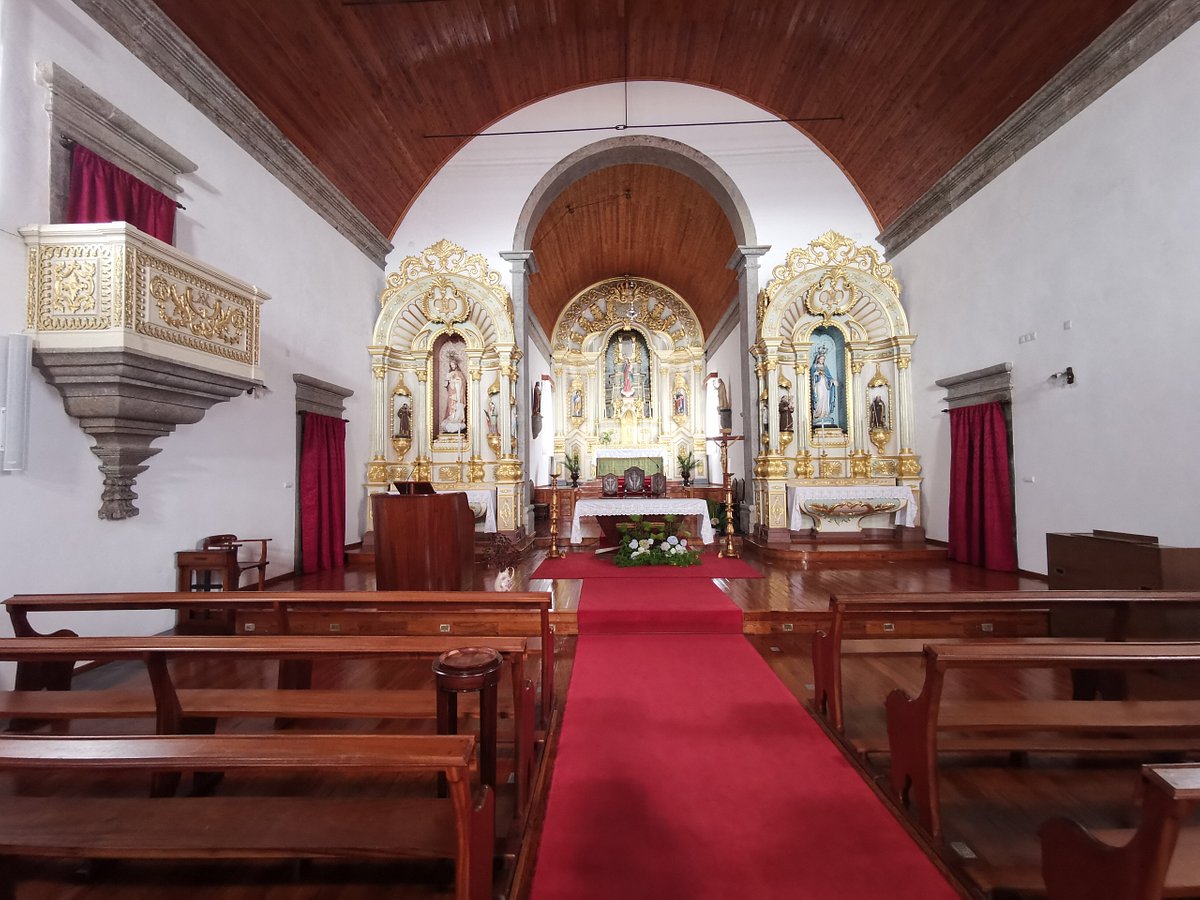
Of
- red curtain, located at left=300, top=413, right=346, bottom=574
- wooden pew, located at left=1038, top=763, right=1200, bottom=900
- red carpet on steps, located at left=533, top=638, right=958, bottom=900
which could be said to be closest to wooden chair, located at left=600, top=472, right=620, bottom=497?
red curtain, located at left=300, top=413, right=346, bottom=574

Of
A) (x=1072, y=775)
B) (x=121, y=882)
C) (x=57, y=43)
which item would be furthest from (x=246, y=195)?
(x=1072, y=775)

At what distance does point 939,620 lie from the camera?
14.8 ft

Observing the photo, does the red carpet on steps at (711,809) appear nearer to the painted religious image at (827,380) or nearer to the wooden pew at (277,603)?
the wooden pew at (277,603)

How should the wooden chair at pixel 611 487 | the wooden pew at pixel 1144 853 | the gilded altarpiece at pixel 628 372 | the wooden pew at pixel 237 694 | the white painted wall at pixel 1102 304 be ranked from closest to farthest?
the wooden pew at pixel 1144 853 → the wooden pew at pixel 237 694 → the white painted wall at pixel 1102 304 → the wooden chair at pixel 611 487 → the gilded altarpiece at pixel 628 372

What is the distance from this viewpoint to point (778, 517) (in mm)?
7738

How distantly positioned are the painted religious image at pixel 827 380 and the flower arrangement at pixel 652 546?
122 inches

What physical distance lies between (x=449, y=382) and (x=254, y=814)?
7370 mm

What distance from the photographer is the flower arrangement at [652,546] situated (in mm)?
6496

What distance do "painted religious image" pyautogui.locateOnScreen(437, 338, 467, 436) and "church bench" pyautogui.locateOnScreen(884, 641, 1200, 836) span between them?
23.8 feet

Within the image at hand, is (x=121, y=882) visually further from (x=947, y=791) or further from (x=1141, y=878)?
(x=947, y=791)

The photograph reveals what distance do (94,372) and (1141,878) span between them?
5084 millimetres

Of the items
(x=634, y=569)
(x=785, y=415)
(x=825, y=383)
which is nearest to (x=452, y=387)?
(x=634, y=569)

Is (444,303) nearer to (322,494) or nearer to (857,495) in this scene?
(322,494)

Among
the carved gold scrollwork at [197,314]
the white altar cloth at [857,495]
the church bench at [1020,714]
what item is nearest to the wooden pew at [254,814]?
the church bench at [1020,714]
